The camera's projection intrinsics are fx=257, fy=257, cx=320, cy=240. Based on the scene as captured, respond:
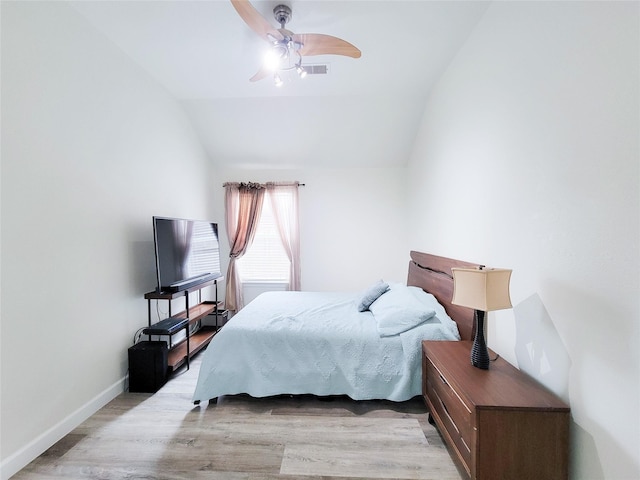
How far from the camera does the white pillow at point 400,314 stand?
2.07 metres

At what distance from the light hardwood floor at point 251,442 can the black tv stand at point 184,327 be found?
522mm

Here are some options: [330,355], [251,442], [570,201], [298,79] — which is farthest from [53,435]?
[298,79]

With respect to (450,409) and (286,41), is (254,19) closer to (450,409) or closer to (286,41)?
(286,41)

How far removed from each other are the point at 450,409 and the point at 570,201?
1.28m

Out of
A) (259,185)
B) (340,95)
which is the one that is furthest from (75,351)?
(340,95)

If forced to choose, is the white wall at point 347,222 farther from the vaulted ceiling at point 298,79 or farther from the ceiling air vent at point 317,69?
the ceiling air vent at point 317,69

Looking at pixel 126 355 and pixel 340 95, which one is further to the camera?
pixel 340 95

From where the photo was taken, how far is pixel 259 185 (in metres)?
4.15

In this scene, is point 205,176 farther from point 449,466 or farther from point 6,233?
point 449,466

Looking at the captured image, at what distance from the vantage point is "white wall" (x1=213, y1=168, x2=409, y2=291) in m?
4.19

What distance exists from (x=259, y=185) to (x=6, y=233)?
2.91 metres

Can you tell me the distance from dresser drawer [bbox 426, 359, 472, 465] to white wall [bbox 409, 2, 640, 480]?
0.46 metres

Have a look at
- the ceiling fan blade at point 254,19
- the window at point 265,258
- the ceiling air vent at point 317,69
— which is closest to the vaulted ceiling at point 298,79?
the ceiling air vent at point 317,69

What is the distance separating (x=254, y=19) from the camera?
5.37 feet
